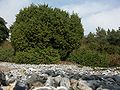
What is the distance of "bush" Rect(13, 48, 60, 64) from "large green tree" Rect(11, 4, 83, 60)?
0.50 meters

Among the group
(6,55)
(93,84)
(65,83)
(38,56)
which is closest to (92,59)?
(38,56)

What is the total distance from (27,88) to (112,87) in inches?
69.2

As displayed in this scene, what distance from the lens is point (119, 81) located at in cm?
969

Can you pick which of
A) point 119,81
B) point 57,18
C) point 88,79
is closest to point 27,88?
point 88,79

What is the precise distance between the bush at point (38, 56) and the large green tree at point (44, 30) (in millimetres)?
498

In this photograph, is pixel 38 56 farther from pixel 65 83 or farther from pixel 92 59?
pixel 65 83

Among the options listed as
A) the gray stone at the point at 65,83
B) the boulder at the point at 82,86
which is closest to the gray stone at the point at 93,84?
the boulder at the point at 82,86

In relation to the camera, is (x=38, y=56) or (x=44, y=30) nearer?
(x=38, y=56)

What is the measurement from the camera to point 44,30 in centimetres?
2180

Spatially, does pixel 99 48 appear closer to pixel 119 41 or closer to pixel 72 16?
pixel 72 16

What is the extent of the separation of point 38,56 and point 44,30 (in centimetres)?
161

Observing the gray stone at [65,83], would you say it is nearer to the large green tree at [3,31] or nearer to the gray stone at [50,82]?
the gray stone at [50,82]

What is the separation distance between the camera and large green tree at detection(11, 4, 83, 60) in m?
21.8

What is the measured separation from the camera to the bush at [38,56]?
68.5ft
